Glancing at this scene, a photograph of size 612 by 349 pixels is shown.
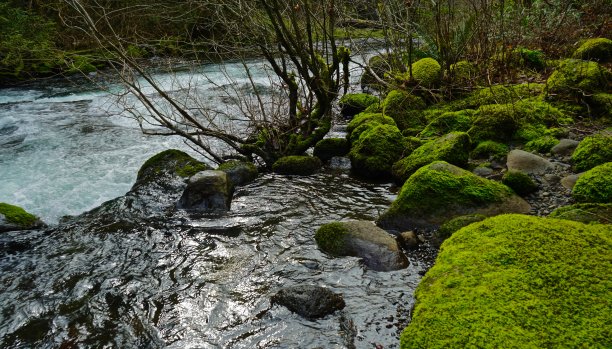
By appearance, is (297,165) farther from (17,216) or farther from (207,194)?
(17,216)

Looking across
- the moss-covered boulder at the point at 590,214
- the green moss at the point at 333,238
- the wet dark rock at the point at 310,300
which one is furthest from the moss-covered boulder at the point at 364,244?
the moss-covered boulder at the point at 590,214

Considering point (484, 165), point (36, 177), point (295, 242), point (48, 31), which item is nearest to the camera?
point (295, 242)

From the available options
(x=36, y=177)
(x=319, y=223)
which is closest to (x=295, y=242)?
(x=319, y=223)

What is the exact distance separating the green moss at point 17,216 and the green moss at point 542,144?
22.9 feet

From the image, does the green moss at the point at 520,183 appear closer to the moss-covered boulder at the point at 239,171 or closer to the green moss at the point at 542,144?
the green moss at the point at 542,144

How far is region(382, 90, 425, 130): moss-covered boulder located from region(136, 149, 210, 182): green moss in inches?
147

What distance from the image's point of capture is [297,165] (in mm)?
7449

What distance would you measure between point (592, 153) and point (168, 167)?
6148mm

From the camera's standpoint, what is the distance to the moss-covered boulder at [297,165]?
24.4 feet

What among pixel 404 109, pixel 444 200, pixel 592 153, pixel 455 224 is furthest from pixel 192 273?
pixel 404 109

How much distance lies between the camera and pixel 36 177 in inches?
295

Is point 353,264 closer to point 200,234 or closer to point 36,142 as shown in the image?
point 200,234

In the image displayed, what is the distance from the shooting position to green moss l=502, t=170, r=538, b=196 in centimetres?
530

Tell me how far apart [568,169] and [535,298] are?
387 centimetres
